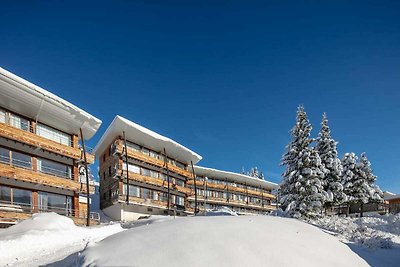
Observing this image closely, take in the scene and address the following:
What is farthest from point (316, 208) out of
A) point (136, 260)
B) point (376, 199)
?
point (136, 260)

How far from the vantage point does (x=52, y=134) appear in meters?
32.0

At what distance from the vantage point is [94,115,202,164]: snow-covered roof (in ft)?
132

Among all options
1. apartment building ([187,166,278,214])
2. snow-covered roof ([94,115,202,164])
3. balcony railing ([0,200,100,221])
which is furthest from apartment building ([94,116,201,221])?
apartment building ([187,166,278,214])

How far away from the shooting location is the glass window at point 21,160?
86.8ft

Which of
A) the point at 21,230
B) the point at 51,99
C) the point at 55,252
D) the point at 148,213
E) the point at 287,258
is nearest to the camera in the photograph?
the point at 287,258

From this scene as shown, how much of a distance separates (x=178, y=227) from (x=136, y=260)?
2.06 metres

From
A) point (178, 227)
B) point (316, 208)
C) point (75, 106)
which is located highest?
point (75, 106)

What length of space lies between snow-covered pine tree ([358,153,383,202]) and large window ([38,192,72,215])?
3938 cm

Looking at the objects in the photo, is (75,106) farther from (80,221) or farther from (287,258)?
(287,258)

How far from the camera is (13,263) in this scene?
12.2 m

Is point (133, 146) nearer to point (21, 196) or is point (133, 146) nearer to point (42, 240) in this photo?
point (21, 196)

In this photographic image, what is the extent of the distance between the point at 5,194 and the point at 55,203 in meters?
5.43

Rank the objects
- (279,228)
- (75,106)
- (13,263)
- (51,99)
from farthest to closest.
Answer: (75,106)
(51,99)
(13,263)
(279,228)

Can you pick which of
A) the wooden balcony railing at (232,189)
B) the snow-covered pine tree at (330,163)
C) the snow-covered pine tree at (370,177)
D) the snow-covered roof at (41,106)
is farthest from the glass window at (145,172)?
the snow-covered pine tree at (370,177)
